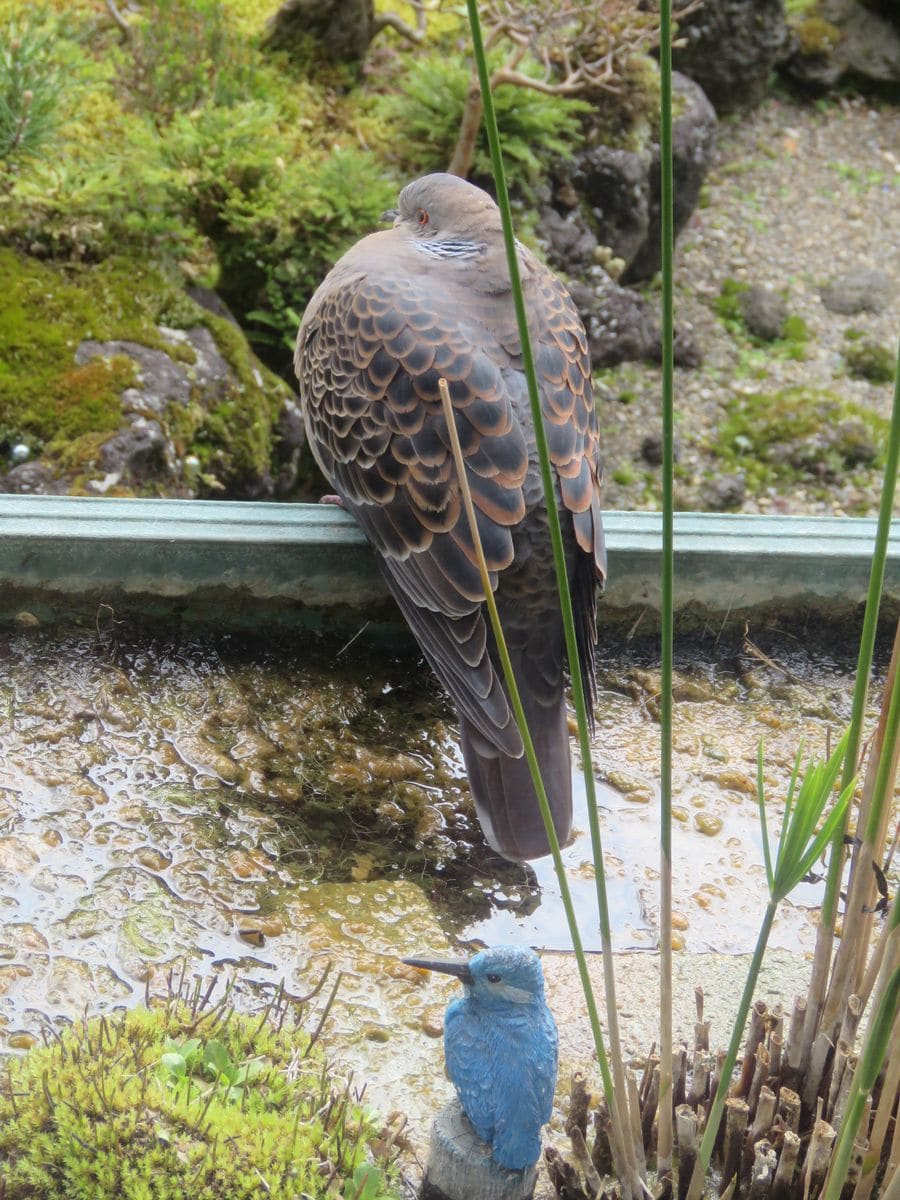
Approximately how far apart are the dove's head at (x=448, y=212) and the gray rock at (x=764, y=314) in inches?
141

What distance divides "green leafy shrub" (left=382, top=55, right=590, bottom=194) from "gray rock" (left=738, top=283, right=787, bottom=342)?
4.92ft

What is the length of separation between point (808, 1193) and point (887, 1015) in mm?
405

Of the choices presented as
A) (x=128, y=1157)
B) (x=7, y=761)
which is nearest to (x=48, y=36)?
(x=7, y=761)

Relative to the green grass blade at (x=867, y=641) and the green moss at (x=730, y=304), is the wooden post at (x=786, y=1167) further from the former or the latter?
the green moss at (x=730, y=304)

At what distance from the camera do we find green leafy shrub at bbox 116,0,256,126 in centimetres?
480

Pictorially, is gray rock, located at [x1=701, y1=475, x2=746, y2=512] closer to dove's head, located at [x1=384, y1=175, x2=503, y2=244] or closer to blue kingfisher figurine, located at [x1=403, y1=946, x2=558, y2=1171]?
dove's head, located at [x1=384, y1=175, x2=503, y2=244]

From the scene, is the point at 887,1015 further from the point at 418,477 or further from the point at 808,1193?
the point at 418,477

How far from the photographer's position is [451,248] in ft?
9.45

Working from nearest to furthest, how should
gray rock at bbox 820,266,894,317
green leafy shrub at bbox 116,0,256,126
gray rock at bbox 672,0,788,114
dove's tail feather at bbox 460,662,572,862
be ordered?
dove's tail feather at bbox 460,662,572,862 → green leafy shrub at bbox 116,0,256,126 → gray rock at bbox 820,266,894,317 → gray rock at bbox 672,0,788,114

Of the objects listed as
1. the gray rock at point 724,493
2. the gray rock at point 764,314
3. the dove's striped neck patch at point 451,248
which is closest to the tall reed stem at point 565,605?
the dove's striped neck patch at point 451,248

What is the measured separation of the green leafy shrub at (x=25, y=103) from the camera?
392cm

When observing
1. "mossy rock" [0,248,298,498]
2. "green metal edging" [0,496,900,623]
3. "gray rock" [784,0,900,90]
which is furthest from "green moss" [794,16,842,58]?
"green metal edging" [0,496,900,623]

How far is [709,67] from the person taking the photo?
6.97 m

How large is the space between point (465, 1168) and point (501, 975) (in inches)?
9.2
